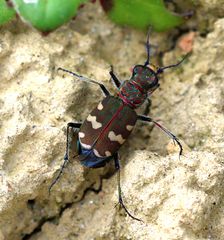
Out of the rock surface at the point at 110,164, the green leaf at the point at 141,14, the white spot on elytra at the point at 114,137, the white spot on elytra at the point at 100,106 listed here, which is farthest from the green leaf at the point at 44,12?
the white spot on elytra at the point at 114,137

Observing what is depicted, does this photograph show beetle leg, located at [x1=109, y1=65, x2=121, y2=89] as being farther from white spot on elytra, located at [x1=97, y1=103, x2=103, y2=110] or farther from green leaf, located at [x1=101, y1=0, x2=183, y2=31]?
green leaf, located at [x1=101, y1=0, x2=183, y2=31]

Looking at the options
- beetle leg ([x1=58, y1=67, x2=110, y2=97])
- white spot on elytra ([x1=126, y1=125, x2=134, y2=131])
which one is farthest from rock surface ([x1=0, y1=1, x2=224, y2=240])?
white spot on elytra ([x1=126, y1=125, x2=134, y2=131])

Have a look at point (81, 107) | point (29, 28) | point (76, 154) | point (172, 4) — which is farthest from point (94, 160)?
point (172, 4)

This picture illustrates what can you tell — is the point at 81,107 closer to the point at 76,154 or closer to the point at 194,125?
the point at 76,154

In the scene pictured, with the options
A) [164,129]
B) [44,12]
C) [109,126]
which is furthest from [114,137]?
[44,12]

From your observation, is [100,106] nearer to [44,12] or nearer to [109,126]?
[109,126]
